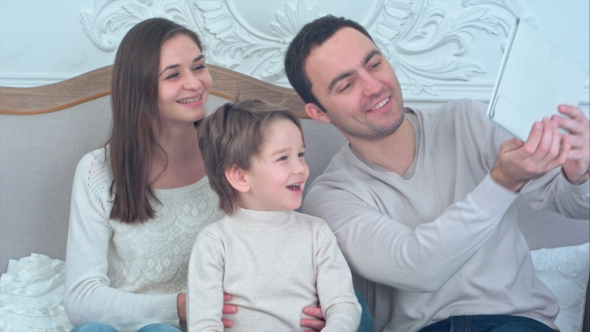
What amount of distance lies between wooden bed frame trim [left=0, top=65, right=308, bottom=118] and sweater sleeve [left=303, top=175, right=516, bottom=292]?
523mm

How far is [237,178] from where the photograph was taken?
1.42m

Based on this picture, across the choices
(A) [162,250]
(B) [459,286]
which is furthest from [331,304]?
(A) [162,250]

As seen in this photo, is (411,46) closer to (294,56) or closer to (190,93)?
(294,56)

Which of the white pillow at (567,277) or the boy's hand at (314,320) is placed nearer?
the boy's hand at (314,320)

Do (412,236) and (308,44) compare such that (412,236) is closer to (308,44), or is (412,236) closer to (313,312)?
(313,312)

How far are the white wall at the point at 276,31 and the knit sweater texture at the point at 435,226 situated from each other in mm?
574

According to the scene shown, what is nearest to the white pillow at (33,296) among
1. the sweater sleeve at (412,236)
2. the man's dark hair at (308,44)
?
the sweater sleeve at (412,236)

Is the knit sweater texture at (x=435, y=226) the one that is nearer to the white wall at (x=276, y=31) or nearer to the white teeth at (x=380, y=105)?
the white teeth at (x=380, y=105)

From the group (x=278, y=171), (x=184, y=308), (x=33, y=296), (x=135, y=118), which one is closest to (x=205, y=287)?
(x=184, y=308)

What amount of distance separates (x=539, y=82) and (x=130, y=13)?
1.41 m

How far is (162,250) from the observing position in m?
1.60

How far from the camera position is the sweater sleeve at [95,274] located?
148 centimetres

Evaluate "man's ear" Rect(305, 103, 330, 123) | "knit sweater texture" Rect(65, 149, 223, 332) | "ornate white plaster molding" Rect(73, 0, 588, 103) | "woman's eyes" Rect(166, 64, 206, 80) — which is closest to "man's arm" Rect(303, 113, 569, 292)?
"man's ear" Rect(305, 103, 330, 123)

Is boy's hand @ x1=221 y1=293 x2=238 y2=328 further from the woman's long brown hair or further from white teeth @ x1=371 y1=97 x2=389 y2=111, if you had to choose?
white teeth @ x1=371 y1=97 x2=389 y2=111
